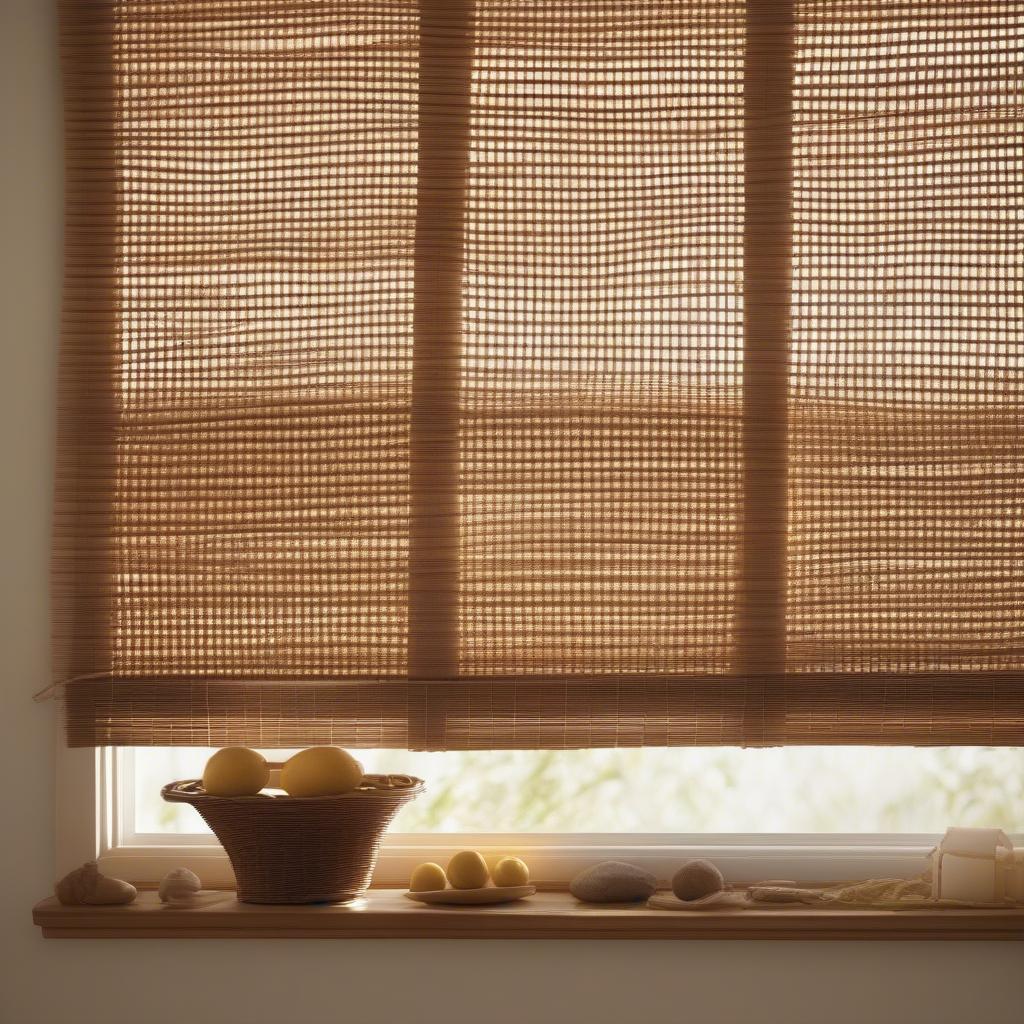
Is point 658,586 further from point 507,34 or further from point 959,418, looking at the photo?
point 507,34

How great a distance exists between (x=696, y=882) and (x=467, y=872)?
33 cm

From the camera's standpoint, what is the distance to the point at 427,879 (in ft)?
5.61

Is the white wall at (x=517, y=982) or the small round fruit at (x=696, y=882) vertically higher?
the small round fruit at (x=696, y=882)

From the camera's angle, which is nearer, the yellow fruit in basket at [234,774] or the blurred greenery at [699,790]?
the yellow fruit in basket at [234,774]

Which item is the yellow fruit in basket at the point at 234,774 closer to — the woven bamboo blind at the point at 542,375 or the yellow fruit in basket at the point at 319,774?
the yellow fruit in basket at the point at 319,774

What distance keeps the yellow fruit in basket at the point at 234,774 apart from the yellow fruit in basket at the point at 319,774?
0.04 m

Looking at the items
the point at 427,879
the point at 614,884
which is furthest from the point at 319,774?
the point at 614,884

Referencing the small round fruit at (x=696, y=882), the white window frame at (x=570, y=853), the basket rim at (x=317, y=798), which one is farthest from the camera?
the white window frame at (x=570, y=853)

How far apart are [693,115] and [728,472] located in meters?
0.55

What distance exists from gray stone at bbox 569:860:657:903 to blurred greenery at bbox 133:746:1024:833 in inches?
4.6

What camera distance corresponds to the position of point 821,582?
177 centimetres

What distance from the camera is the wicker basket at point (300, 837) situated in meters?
1.59

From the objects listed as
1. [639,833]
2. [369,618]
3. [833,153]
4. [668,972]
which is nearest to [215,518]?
[369,618]

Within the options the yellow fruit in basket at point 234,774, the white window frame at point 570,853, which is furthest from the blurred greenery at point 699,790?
the yellow fruit in basket at point 234,774
